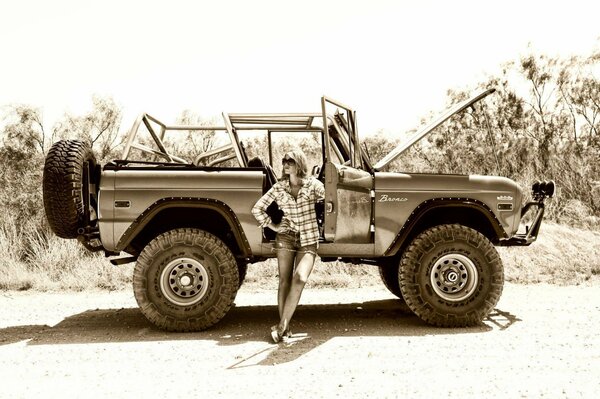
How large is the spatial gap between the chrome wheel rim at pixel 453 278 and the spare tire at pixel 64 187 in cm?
344

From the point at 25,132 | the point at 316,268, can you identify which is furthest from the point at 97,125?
the point at 316,268

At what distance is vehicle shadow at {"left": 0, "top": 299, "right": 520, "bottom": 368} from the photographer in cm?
608

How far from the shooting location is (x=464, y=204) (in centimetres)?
656

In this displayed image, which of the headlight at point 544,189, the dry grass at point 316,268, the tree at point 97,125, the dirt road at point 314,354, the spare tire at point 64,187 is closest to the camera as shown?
the dirt road at point 314,354

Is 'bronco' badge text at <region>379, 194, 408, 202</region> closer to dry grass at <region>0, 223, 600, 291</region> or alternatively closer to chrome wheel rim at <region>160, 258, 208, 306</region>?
chrome wheel rim at <region>160, 258, 208, 306</region>

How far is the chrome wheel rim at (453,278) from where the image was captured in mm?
6430

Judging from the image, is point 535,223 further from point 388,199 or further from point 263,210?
point 263,210

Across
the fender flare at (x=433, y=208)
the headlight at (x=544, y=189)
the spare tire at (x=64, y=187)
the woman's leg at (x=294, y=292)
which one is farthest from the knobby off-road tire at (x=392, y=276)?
the spare tire at (x=64, y=187)

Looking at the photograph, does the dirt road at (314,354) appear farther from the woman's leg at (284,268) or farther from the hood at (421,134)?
the hood at (421,134)

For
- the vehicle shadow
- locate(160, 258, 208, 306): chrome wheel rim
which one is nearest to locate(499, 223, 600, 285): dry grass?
the vehicle shadow

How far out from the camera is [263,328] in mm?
6668

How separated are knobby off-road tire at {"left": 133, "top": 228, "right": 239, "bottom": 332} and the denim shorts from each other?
1.79ft

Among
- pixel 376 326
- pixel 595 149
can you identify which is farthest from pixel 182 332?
pixel 595 149

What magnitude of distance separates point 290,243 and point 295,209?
A: 0.33 m
